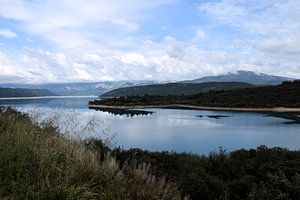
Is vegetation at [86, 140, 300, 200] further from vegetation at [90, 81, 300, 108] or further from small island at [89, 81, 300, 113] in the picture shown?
vegetation at [90, 81, 300, 108]

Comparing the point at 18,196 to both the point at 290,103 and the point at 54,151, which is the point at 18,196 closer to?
the point at 54,151

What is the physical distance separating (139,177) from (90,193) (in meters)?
1.41

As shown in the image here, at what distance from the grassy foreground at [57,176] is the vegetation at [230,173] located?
1.98 m

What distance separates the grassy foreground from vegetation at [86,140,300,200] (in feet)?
6.51

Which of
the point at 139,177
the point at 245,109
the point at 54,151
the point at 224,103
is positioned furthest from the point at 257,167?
the point at 224,103

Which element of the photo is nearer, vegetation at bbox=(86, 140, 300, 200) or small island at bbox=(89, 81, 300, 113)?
vegetation at bbox=(86, 140, 300, 200)

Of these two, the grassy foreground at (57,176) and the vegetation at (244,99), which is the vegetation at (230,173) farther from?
the vegetation at (244,99)

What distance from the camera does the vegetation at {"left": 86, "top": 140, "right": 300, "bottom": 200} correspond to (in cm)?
849

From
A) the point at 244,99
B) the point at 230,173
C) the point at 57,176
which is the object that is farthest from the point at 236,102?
the point at 57,176

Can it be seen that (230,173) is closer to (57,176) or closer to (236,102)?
(57,176)

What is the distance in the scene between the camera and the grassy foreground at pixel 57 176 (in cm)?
407

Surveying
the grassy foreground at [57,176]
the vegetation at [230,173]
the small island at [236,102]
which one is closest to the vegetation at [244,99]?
the small island at [236,102]

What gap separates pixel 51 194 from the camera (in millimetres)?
3967

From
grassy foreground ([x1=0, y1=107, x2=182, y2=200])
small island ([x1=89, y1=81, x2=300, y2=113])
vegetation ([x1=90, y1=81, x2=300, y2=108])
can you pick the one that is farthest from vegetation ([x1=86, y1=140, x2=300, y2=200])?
vegetation ([x1=90, y1=81, x2=300, y2=108])
